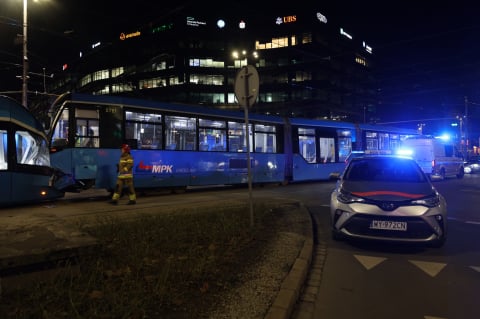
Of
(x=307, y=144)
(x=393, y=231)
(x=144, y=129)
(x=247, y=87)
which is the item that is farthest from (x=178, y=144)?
(x=393, y=231)

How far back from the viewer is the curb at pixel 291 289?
11.3 ft

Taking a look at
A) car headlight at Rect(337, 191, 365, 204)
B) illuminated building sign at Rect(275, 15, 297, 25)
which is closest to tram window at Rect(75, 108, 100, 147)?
car headlight at Rect(337, 191, 365, 204)

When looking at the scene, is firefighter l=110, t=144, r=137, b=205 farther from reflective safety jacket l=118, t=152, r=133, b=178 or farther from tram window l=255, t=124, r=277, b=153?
tram window l=255, t=124, r=277, b=153

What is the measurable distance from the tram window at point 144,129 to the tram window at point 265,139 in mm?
5048

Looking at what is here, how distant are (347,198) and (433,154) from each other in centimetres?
1791

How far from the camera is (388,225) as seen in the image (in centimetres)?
580

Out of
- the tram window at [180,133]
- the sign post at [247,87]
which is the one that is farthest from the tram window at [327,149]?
the sign post at [247,87]

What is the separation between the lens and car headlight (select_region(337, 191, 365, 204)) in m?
6.07

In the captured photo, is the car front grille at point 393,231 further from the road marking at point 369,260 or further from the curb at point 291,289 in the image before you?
the curb at point 291,289

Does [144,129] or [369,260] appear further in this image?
[144,129]

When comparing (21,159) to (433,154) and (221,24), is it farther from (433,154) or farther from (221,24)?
(221,24)

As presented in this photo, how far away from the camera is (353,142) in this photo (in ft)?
70.9

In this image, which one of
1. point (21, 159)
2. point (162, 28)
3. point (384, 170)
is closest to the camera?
point (384, 170)

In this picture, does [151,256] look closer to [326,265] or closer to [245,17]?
[326,265]
